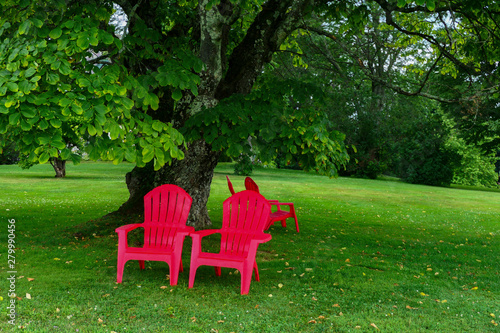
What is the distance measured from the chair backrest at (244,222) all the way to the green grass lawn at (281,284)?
1.44 feet

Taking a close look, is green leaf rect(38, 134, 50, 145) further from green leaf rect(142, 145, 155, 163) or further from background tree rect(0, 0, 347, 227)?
green leaf rect(142, 145, 155, 163)

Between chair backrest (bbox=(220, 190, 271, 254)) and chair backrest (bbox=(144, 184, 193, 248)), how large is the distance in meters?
0.52

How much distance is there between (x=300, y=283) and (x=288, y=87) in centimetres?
309

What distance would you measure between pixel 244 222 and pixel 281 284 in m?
0.88

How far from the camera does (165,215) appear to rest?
5.39m

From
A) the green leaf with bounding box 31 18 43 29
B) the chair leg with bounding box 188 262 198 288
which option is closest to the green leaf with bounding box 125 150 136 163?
the chair leg with bounding box 188 262 198 288

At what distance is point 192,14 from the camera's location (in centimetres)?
811

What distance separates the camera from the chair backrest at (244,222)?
16.8 ft

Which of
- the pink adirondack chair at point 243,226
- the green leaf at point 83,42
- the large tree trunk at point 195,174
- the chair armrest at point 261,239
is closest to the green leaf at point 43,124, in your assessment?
the green leaf at point 83,42

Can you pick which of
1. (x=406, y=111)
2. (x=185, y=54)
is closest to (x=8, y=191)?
(x=185, y=54)

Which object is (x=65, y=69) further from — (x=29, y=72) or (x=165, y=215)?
(x=165, y=215)

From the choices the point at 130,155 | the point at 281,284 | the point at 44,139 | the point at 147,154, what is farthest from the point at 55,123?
the point at 281,284

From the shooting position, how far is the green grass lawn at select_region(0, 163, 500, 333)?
3.83 metres

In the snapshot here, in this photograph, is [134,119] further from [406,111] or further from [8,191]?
[406,111]
